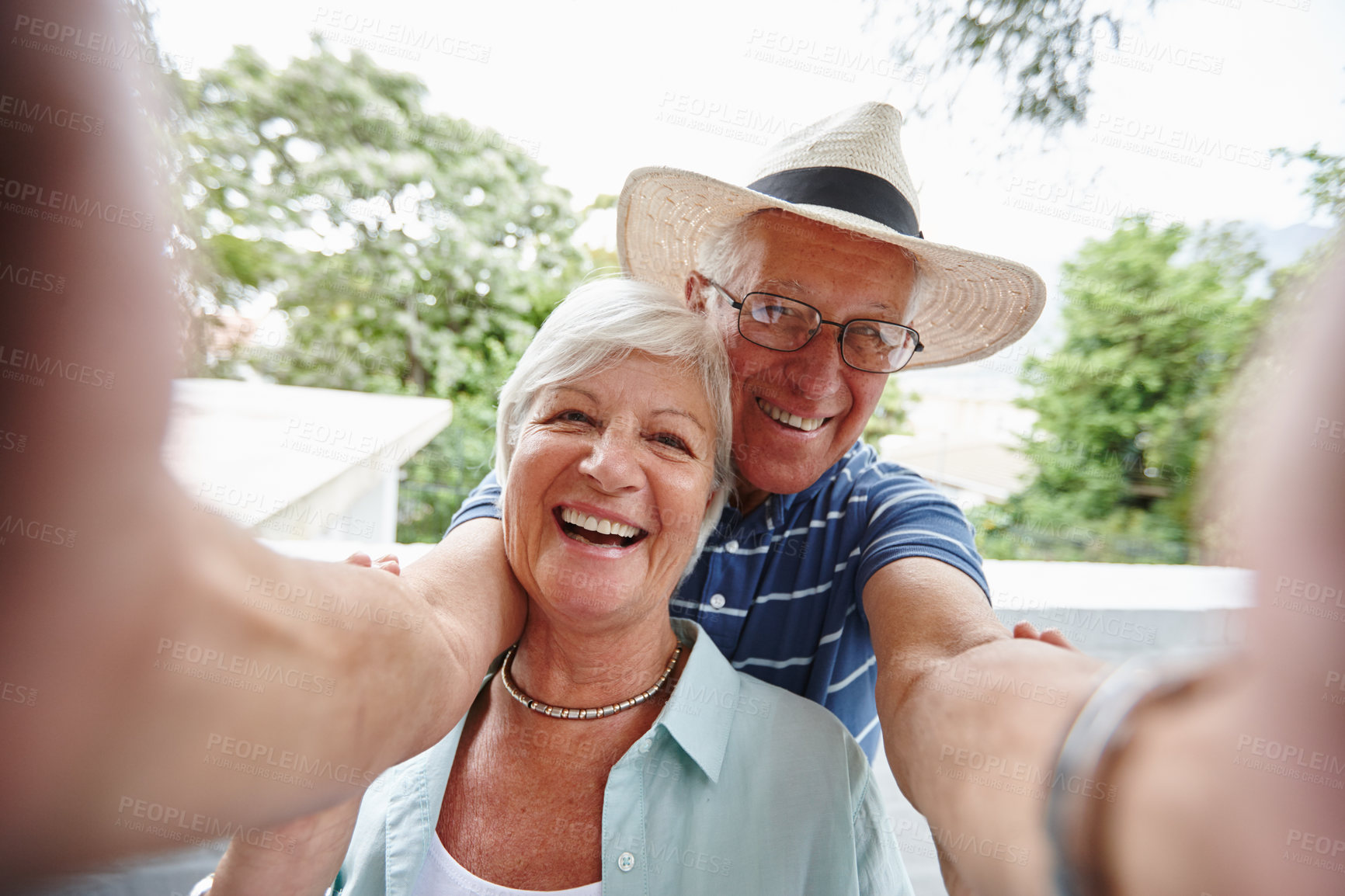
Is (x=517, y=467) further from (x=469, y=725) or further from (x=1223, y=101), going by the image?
(x=1223, y=101)

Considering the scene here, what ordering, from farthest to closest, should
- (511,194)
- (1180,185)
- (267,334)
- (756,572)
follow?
(511,194) → (267,334) → (1180,185) → (756,572)

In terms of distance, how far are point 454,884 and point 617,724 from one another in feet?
1.30

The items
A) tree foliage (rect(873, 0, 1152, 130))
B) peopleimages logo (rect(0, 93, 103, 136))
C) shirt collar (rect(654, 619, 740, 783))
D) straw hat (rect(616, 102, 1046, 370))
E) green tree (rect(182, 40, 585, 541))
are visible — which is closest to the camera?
peopleimages logo (rect(0, 93, 103, 136))

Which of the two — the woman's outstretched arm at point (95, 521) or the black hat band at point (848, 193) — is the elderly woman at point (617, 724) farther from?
the woman's outstretched arm at point (95, 521)

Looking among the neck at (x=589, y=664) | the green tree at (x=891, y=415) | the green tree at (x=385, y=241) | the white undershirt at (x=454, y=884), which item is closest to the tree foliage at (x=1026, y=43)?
the green tree at (x=891, y=415)

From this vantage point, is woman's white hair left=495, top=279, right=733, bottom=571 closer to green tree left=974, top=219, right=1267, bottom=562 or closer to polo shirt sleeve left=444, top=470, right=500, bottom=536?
polo shirt sleeve left=444, top=470, right=500, bottom=536

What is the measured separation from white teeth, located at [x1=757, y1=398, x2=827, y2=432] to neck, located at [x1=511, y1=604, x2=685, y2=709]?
1.62 feet

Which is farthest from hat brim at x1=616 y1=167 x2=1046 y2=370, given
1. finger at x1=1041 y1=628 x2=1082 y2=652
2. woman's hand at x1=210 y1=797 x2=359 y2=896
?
woman's hand at x1=210 y1=797 x2=359 y2=896

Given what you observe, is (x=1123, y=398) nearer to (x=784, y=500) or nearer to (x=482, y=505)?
(x=784, y=500)

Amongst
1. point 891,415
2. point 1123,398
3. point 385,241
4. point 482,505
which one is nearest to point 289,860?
point 482,505

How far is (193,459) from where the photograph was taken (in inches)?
20.3

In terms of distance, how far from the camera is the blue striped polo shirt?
1.58 meters

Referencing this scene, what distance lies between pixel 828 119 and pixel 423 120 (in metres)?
5.21

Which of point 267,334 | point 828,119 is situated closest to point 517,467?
point 828,119
